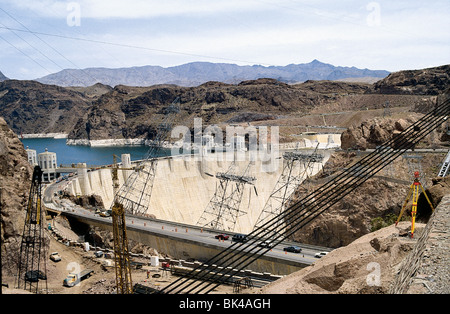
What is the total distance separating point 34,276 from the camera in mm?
22406

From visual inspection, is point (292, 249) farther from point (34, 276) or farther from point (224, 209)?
point (224, 209)

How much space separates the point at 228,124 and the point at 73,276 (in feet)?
312

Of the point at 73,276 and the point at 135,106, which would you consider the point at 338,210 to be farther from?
the point at 135,106

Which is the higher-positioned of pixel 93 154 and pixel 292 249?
pixel 292 249

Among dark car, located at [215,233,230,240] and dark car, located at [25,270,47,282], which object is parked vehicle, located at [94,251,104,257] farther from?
dark car, located at [215,233,230,240]

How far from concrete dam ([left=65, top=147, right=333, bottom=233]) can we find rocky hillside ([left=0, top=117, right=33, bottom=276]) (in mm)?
14947

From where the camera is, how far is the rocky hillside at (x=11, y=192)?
23.3m

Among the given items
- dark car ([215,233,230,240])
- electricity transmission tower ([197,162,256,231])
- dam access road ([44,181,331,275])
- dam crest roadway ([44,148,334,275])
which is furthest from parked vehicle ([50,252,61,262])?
electricity transmission tower ([197,162,256,231])

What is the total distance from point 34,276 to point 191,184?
98.9ft

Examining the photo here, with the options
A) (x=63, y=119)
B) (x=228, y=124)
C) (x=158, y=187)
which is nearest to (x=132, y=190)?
(x=158, y=187)

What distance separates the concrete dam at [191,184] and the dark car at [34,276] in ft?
65.8

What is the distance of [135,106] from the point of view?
6280 inches

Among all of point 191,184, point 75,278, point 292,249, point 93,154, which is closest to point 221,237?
point 292,249

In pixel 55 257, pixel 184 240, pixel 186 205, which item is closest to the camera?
pixel 55 257
